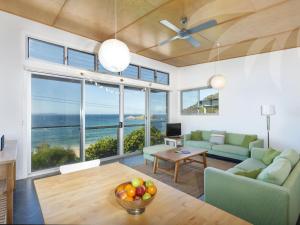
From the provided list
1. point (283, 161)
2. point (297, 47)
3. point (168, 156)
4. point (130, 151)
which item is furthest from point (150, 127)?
point (297, 47)

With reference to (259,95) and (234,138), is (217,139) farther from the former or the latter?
(259,95)

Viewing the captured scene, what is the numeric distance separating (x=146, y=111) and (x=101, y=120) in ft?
5.40

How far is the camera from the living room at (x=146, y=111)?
1438 mm

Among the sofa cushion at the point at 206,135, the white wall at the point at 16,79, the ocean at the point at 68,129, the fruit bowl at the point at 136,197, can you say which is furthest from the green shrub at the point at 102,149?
the fruit bowl at the point at 136,197

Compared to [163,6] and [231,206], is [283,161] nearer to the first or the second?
[231,206]

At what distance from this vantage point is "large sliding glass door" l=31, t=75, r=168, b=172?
12.1 feet

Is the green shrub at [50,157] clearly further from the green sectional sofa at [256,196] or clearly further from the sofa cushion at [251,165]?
the sofa cushion at [251,165]

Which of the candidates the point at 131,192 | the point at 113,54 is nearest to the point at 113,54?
the point at 113,54

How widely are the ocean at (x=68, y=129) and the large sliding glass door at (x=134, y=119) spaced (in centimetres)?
15

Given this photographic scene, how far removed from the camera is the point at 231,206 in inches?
76.8

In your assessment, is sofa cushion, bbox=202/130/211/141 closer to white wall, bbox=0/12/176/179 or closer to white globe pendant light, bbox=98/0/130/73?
white globe pendant light, bbox=98/0/130/73

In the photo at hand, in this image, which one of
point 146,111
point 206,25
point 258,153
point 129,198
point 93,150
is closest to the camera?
point 129,198

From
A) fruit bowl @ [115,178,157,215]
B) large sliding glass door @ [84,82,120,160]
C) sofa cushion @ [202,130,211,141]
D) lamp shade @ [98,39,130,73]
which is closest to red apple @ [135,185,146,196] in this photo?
fruit bowl @ [115,178,157,215]

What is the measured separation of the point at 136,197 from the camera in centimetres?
110
